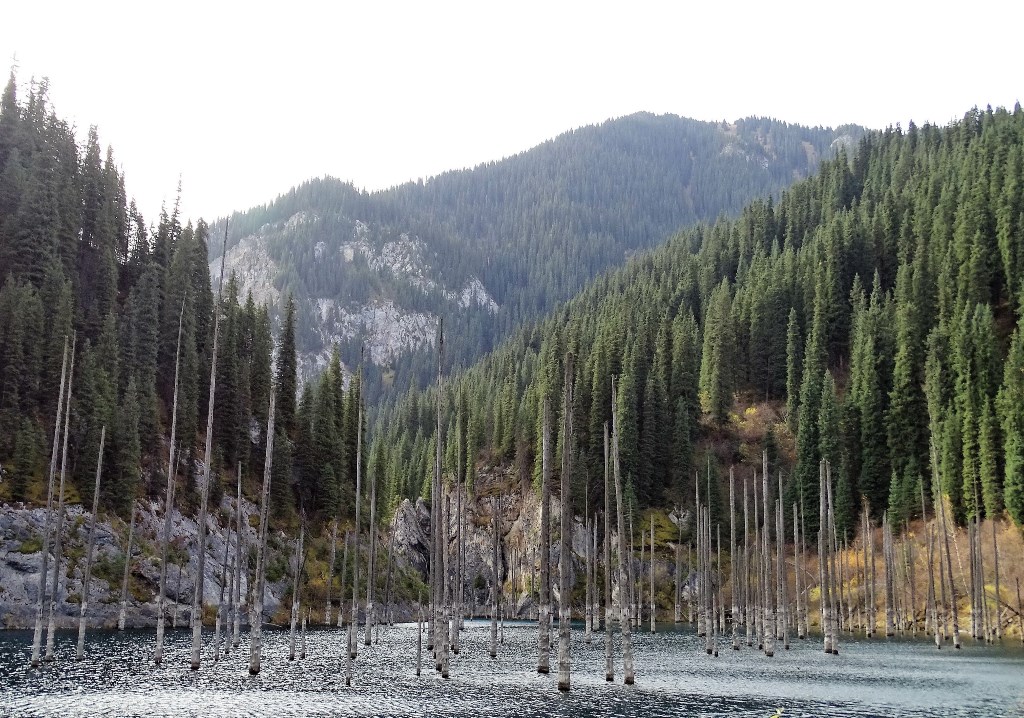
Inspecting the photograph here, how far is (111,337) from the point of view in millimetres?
97375

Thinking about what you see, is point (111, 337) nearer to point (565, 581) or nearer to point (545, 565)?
point (545, 565)

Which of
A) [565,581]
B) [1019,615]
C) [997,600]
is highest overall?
[565,581]

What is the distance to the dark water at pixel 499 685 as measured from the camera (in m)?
35.0

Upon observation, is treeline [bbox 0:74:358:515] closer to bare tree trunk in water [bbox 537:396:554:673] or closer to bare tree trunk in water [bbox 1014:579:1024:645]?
bare tree trunk in water [bbox 537:396:554:673]

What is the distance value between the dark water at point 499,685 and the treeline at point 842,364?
127 ft

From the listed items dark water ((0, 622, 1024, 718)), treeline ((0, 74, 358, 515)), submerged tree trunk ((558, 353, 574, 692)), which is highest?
treeline ((0, 74, 358, 515))

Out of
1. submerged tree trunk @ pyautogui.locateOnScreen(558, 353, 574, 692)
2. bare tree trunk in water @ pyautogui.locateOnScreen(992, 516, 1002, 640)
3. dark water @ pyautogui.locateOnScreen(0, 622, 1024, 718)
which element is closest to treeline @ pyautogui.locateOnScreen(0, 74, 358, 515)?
dark water @ pyautogui.locateOnScreen(0, 622, 1024, 718)

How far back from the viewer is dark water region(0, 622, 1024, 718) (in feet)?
115

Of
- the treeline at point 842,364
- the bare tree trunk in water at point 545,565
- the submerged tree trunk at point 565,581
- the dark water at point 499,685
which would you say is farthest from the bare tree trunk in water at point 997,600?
the submerged tree trunk at point 565,581

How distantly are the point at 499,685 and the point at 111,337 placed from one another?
69.7 m

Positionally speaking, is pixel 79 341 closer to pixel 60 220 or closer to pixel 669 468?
pixel 60 220

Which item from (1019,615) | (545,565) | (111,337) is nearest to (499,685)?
(545,565)

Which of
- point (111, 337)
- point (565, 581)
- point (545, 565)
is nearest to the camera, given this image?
point (565, 581)

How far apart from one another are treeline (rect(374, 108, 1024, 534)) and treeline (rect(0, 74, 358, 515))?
21.1 meters
